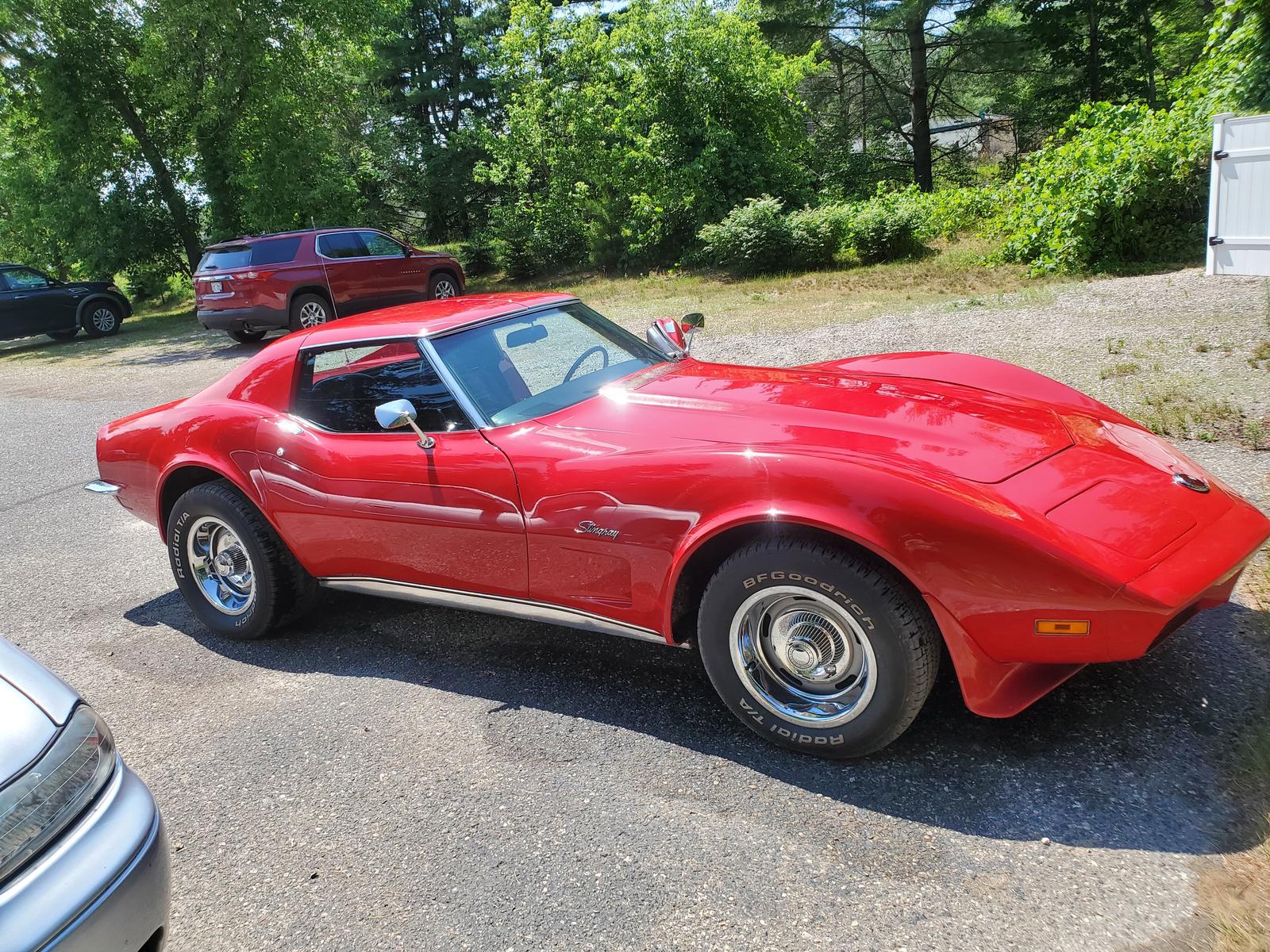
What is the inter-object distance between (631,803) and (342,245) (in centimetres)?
1370

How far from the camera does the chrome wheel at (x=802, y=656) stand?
2814mm

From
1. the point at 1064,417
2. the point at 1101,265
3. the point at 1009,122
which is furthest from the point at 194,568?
the point at 1009,122

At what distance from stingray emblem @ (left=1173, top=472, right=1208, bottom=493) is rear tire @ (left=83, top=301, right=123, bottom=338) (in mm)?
20998

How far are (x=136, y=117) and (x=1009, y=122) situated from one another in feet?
72.6

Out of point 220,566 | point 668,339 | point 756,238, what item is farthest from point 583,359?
point 756,238

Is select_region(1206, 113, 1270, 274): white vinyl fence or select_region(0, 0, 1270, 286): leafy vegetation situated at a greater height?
select_region(0, 0, 1270, 286): leafy vegetation

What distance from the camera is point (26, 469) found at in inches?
321

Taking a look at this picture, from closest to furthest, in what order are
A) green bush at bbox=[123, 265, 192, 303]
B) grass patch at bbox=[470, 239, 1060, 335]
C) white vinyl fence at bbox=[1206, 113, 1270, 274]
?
white vinyl fence at bbox=[1206, 113, 1270, 274], grass patch at bbox=[470, 239, 1060, 335], green bush at bbox=[123, 265, 192, 303]

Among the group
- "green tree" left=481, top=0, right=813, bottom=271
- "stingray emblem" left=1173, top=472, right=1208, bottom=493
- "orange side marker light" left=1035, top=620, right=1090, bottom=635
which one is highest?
"green tree" left=481, top=0, right=813, bottom=271

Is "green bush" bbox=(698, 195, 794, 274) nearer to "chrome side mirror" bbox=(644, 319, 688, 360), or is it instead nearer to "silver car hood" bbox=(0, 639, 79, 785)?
"chrome side mirror" bbox=(644, 319, 688, 360)

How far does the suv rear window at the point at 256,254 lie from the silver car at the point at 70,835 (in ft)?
43.0

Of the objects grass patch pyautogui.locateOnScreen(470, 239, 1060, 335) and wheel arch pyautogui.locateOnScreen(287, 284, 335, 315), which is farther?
wheel arch pyautogui.locateOnScreen(287, 284, 335, 315)

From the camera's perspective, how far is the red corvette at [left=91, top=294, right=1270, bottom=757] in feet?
8.54

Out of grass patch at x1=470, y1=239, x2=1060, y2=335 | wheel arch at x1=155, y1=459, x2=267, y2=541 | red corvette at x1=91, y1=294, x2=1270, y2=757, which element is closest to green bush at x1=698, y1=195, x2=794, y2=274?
grass patch at x1=470, y1=239, x2=1060, y2=335
